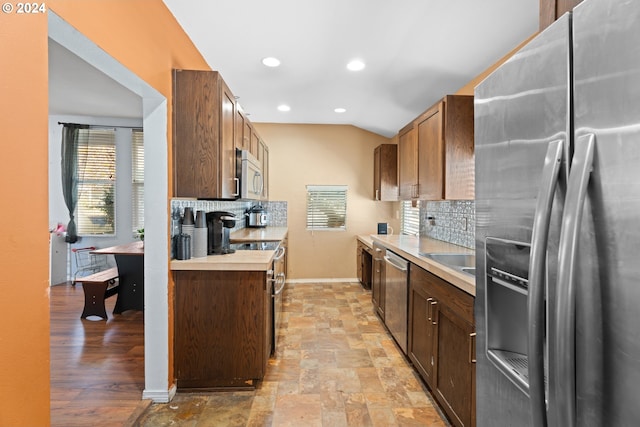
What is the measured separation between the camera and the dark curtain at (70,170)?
16.9ft

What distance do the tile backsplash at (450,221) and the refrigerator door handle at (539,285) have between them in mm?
2370

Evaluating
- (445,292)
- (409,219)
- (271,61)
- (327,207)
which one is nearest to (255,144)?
(271,61)

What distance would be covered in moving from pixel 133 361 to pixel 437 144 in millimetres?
3195

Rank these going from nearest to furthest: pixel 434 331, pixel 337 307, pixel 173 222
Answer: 1. pixel 434 331
2. pixel 173 222
3. pixel 337 307

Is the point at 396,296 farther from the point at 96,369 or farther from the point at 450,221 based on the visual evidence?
the point at 96,369

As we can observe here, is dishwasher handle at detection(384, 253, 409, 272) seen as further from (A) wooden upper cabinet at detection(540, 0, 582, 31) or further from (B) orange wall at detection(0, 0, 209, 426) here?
(B) orange wall at detection(0, 0, 209, 426)

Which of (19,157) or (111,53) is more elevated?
(111,53)

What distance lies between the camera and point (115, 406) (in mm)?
2117

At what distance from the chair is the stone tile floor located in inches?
150

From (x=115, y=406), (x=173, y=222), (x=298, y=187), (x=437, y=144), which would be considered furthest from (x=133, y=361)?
→ (x=298, y=187)

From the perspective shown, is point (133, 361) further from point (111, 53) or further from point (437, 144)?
point (437, 144)

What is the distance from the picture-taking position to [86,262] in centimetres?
530

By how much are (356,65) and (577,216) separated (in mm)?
2935

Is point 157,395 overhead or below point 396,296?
below
